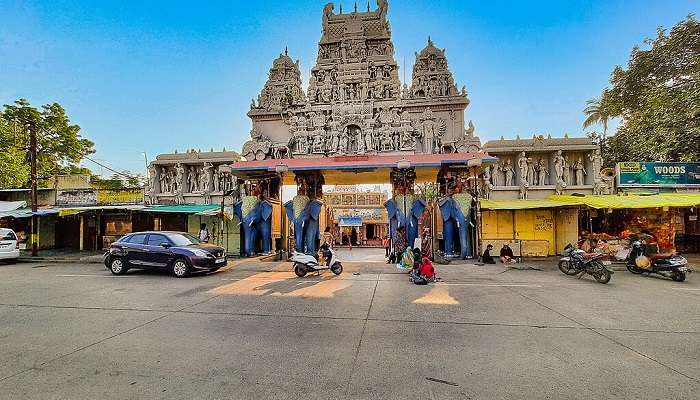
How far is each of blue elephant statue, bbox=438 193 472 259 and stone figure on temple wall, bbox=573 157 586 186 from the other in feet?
21.2

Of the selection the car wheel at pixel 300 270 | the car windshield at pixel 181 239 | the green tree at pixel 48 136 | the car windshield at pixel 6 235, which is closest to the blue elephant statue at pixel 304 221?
the car wheel at pixel 300 270

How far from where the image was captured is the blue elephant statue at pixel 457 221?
15.6 metres

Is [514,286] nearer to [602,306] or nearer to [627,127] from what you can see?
[602,306]

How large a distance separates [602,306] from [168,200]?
2077 cm

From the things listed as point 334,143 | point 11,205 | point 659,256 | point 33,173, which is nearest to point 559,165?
point 659,256

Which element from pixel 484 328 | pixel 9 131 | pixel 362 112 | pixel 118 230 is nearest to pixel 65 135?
pixel 9 131

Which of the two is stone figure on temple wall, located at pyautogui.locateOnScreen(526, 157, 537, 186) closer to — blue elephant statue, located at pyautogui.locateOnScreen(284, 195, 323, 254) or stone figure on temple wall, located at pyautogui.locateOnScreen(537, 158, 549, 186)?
stone figure on temple wall, located at pyautogui.locateOnScreen(537, 158, 549, 186)

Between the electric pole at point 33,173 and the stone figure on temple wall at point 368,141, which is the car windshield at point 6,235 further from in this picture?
the stone figure on temple wall at point 368,141

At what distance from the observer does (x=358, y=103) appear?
19672 millimetres

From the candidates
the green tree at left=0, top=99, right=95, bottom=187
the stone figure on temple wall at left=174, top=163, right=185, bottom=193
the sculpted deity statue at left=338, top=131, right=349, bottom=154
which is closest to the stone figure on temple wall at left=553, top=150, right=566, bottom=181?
the sculpted deity statue at left=338, top=131, right=349, bottom=154

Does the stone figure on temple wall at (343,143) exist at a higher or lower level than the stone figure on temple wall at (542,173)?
higher

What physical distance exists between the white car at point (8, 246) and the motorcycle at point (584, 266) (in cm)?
2301

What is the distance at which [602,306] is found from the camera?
6.88 meters

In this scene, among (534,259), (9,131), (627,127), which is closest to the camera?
(534,259)
